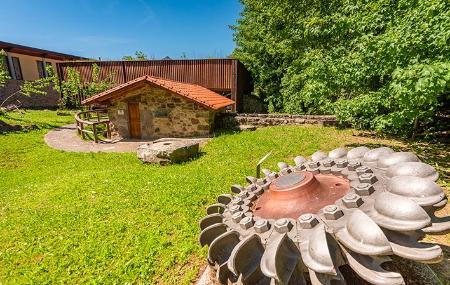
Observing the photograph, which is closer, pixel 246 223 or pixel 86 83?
pixel 246 223

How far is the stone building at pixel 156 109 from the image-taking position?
13820 mm

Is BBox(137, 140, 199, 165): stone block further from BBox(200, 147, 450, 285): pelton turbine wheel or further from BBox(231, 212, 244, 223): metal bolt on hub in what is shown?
BBox(231, 212, 244, 223): metal bolt on hub

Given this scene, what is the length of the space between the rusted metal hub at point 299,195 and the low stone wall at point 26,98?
25.8m

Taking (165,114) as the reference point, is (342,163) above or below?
above

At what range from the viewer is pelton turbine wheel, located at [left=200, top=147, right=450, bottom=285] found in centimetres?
185

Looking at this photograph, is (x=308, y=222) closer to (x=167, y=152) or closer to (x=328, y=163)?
(x=328, y=163)

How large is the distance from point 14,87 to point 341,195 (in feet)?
95.6

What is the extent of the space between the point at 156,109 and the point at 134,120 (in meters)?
1.59

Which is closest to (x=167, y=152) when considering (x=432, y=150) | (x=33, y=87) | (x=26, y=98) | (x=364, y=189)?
(x=364, y=189)

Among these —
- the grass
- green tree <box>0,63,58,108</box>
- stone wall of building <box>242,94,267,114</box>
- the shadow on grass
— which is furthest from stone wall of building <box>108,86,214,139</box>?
stone wall of building <box>242,94,267,114</box>

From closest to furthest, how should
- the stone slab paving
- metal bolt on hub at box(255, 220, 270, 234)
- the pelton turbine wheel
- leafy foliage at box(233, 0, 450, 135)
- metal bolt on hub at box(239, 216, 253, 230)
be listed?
1. the pelton turbine wheel
2. metal bolt on hub at box(255, 220, 270, 234)
3. metal bolt on hub at box(239, 216, 253, 230)
4. leafy foliage at box(233, 0, 450, 135)
5. the stone slab paving

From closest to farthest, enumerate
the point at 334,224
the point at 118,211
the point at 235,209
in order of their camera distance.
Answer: the point at 334,224 < the point at 235,209 < the point at 118,211

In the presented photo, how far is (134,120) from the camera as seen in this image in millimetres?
15008

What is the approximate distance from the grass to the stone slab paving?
164cm
